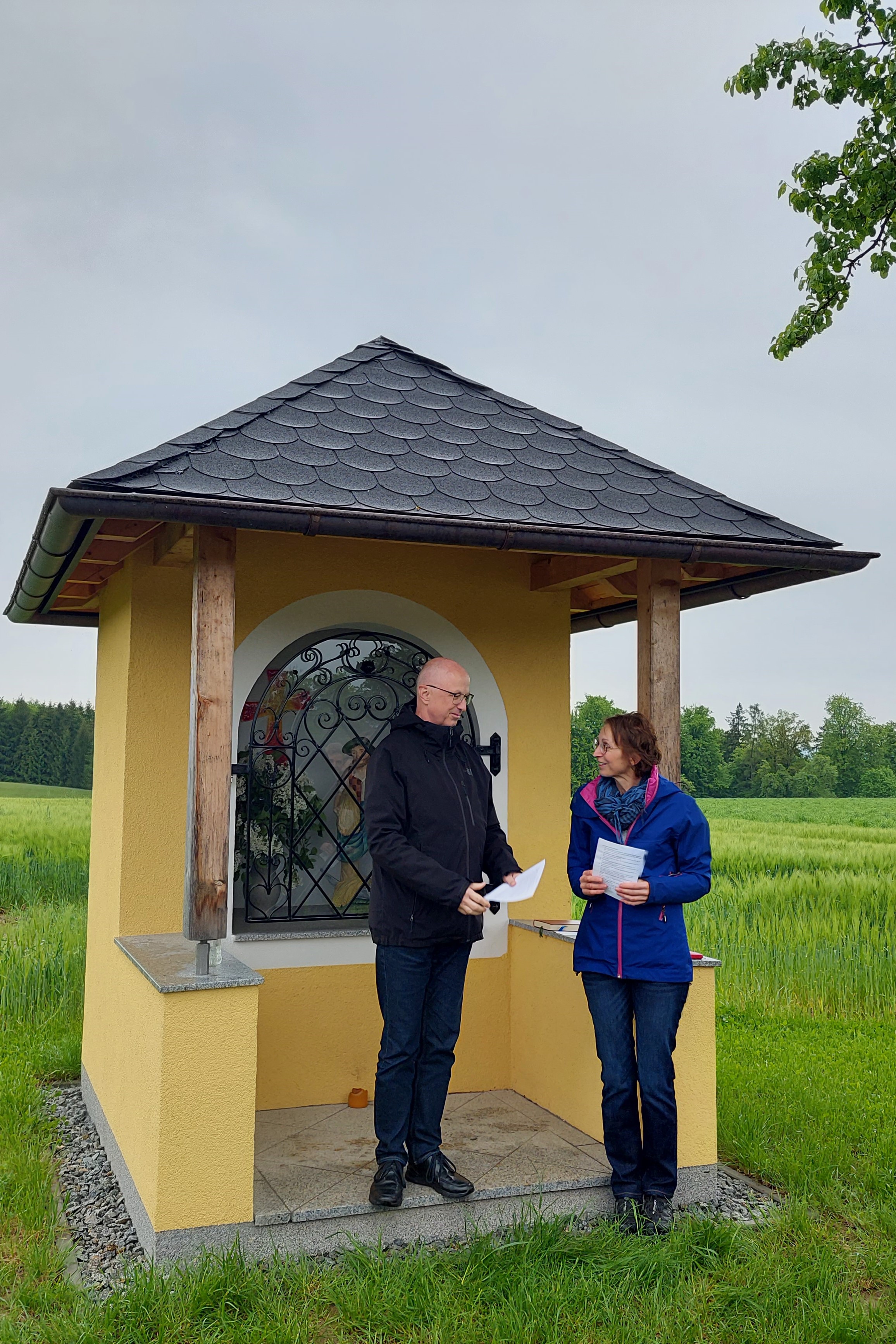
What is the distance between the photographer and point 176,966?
4.21 m

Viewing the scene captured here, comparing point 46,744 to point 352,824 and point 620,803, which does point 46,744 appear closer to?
point 352,824

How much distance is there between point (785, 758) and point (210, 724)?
101 ft

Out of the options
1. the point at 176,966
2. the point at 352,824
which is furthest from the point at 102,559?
the point at 176,966

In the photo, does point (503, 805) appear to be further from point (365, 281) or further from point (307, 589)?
point (365, 281)

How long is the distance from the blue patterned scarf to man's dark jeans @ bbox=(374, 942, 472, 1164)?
702 mm

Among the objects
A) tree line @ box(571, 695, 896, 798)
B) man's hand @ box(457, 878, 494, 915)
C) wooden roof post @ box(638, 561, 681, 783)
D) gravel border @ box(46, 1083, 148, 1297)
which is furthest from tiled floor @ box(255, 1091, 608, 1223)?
tree line @ box(571, 695, 896, 798)

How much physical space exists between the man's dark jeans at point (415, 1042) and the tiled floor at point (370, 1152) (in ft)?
0.66

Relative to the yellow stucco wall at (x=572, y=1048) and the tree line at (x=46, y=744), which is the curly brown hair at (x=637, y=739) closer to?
the yellow stucco wall at (x=572, y=1048)

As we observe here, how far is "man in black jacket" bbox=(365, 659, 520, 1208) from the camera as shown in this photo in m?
4.02

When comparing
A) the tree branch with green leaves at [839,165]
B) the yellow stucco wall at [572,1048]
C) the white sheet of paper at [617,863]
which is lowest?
the yellow stucco wall at [572,1048]

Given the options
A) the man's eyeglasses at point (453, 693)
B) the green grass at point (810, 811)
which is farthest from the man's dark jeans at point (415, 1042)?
the green grass at point (810, 811)

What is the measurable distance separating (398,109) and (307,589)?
513 inches

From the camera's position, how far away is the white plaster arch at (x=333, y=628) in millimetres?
5273

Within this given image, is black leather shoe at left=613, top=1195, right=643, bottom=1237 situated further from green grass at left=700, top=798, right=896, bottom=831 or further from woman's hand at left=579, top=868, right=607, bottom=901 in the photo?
green grass at left=700, top=798, right=896, bottom=831
